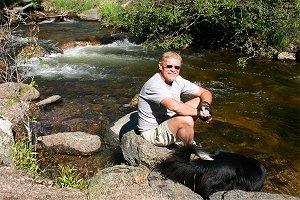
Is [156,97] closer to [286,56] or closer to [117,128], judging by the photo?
[117,128]

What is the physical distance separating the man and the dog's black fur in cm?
15

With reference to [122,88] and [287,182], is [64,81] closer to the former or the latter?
[122,88]

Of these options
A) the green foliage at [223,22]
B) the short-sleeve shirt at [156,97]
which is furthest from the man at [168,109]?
the green foliage at [223,22]

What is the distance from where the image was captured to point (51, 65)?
1203 cm

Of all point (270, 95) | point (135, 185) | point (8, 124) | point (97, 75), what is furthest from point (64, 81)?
point (135, 185)

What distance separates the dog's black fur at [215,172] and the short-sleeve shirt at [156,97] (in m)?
0.73

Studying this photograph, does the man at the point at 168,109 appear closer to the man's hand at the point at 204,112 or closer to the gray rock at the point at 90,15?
the man's hand at the point at 204,112

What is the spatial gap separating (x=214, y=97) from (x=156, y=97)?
460 cm

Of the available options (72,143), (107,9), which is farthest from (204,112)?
(107,9)

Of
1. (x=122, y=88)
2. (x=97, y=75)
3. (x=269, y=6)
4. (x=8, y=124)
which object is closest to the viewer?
(x=8, y=124)

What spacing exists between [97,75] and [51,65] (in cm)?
195

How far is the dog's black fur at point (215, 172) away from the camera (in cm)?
451

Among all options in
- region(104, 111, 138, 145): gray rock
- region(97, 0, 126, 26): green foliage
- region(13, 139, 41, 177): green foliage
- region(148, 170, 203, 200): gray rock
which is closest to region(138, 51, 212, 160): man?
region(148, 170, 203, 200): gray rock

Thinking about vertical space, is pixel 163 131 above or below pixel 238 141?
above
